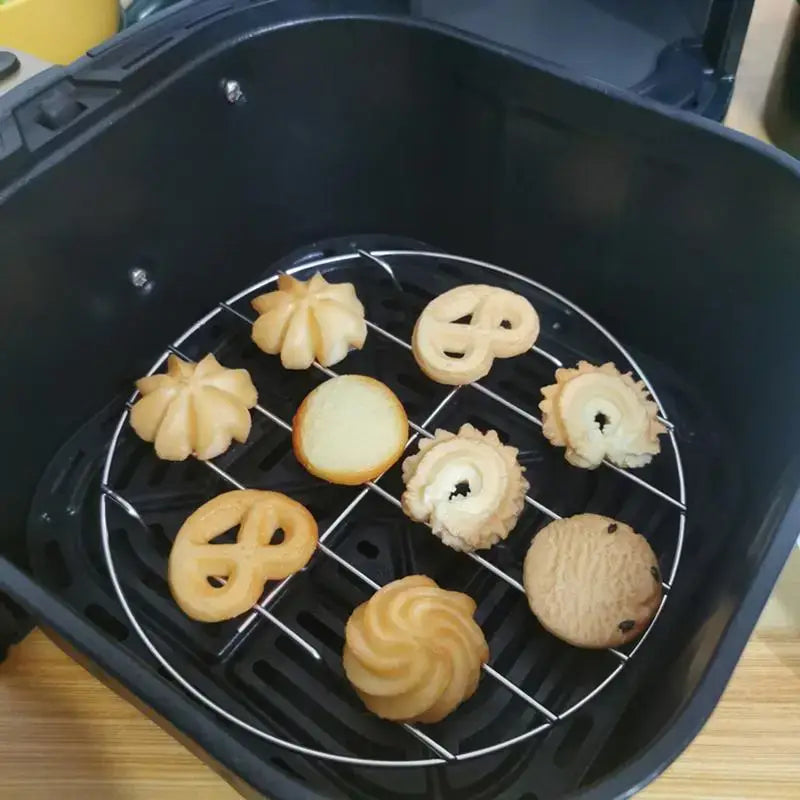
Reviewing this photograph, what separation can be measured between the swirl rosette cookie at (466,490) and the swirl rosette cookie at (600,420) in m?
0.04

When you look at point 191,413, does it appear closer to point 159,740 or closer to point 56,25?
point 159,740

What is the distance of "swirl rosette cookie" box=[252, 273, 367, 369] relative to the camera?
61cm

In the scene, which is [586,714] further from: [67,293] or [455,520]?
[67,293]

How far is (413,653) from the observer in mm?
469

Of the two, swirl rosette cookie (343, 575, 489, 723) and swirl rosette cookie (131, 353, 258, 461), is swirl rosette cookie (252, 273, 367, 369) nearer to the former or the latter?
swirl rosette cookie (131, 353, 258, 461)

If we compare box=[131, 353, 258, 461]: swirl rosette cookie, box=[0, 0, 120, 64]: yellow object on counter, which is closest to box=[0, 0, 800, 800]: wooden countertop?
box=[131, 353, 258, 461]: swirl rosette cookie

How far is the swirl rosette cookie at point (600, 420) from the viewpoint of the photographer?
0.56 m

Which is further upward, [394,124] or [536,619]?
[394,124]

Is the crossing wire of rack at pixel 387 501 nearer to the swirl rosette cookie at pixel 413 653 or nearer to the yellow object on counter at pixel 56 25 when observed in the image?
the swirl rosette cookie at pixel 413 653

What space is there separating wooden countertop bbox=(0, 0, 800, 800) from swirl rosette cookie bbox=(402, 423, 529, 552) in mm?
164

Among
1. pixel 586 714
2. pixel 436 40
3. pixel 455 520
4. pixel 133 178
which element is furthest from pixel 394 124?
pixel 586 714

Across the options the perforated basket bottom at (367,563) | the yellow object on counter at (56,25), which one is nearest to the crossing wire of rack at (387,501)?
the perforated basket bottom at (367,563)

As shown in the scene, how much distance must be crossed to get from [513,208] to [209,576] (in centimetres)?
34

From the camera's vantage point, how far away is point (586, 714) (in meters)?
0.49
